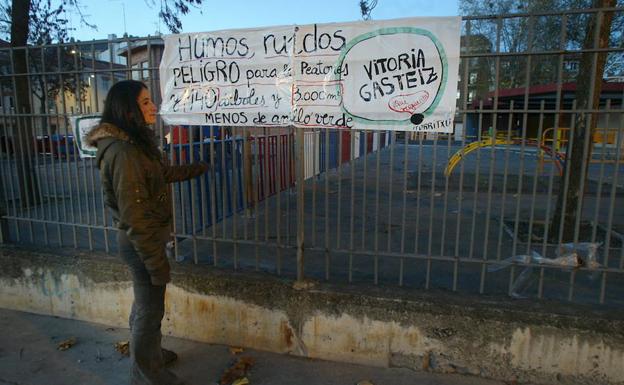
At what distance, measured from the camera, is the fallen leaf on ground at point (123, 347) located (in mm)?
3535

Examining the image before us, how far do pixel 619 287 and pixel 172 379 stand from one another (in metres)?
3.58

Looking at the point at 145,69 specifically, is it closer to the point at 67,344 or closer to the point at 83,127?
the point at 83,127

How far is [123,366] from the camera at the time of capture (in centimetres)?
336

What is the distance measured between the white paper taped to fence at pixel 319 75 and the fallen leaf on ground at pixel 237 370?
181cm

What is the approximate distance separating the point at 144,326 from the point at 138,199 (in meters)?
0.87

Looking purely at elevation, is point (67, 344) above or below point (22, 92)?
below

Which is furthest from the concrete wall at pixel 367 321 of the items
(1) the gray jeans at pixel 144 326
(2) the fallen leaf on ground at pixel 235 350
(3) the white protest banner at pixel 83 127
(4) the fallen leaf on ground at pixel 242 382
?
(3) the white protest banner at pixel 83 127

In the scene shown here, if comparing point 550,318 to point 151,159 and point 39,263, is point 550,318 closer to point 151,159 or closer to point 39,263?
point 151,159

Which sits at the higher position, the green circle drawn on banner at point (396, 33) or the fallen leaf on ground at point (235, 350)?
the green circle drawn on banner at point (396, 33)

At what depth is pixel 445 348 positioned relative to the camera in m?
3.17

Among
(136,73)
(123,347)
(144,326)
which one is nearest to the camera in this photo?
(144,326)

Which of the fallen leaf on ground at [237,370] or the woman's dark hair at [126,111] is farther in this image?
the fallen leaf on ground at [237,370]

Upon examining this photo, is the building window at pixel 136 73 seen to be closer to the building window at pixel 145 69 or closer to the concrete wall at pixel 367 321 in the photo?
the building window at pixel 145 69

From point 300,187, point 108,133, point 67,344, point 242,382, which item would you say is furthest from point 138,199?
point 67,344
